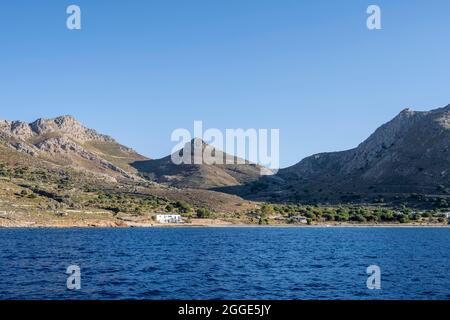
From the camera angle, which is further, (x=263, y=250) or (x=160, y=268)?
(x=263, y=250)

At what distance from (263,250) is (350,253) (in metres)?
18.5

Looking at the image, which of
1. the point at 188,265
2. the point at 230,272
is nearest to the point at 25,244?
the point at 188,265

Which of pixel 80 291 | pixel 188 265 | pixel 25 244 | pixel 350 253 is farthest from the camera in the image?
pixel 25 244

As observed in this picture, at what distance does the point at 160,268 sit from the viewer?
71125 mm

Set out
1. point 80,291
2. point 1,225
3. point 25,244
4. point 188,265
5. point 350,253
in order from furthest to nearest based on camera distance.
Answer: point 1,225, point 25,244, point 350,253, point 188,265, point 80,291

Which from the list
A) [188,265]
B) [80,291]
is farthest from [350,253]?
[80,291]
